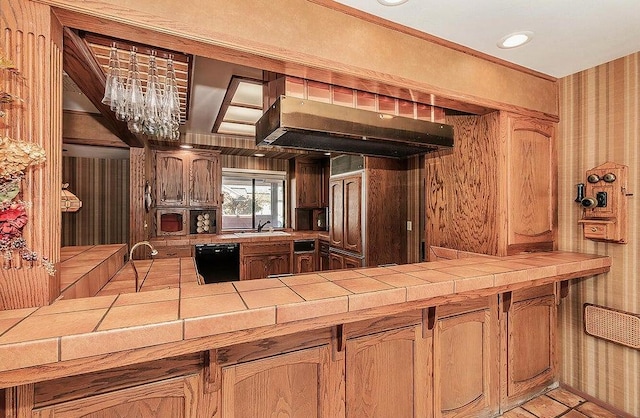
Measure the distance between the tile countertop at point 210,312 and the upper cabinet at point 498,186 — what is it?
575mm

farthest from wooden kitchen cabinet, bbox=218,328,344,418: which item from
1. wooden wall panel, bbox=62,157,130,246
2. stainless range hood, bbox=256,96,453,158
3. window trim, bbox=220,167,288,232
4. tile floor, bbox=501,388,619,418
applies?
wooden wall panel, bbox=62,157,130,246

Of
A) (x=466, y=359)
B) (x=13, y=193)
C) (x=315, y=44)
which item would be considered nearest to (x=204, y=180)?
(x=315, y=44)

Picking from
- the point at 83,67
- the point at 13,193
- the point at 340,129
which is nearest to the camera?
the point at 13,193

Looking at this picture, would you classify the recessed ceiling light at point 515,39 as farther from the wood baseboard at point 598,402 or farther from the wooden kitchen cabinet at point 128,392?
the wood baseboard at point 598,402

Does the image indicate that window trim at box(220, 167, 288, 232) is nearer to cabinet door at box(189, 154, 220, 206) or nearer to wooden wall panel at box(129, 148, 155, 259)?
cabinet door at box(189, 154, 220, 206)

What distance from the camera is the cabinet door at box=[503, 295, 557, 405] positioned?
6.64ft

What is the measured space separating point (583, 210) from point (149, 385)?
2945 millimetres

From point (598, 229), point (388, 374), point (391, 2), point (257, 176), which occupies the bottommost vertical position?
point (388, 374)

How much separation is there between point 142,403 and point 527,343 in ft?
7.98

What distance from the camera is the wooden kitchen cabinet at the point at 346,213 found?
3.57 meters

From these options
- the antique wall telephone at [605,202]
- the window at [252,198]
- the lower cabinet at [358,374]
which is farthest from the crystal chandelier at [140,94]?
the window at [252,198]

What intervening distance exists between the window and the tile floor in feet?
13.4

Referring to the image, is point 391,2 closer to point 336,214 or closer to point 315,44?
point 315,44

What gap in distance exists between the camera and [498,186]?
2088mm
